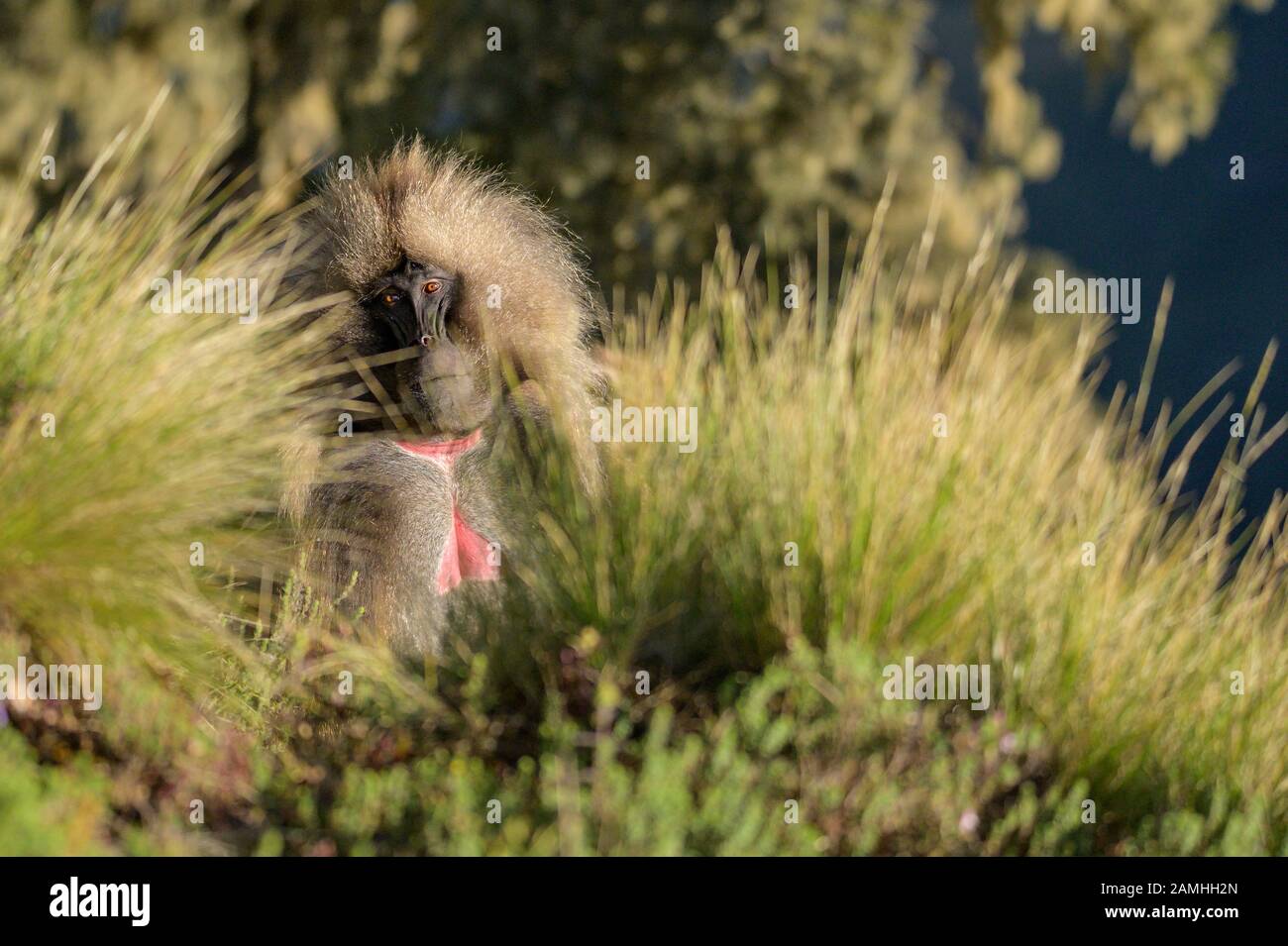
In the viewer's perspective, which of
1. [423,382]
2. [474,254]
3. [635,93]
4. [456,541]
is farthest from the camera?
[635,93]

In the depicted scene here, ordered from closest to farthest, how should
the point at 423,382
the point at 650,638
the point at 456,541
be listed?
the point at 650,638
the point at 423,382
the point at 456,541

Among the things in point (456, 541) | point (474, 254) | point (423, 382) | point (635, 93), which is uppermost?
point (635, 93)

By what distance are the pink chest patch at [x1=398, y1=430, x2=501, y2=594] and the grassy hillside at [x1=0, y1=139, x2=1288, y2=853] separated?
0.50m

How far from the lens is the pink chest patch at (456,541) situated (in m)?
5.61

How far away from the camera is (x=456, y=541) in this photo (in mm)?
5680

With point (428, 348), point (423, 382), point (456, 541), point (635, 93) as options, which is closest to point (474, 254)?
point (428, 348)

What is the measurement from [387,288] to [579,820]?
2.71m

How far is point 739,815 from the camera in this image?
12.2 feet

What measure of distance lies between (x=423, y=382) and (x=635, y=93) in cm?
637

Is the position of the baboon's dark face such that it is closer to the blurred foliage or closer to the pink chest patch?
the pink chest patch

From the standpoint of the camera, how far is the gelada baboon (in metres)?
5.43

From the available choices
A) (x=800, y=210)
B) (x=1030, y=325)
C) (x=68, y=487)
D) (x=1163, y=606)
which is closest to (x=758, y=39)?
(x=800, y=210)

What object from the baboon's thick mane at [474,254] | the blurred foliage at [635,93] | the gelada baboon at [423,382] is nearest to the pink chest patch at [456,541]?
the gelada baboon at [423,382]

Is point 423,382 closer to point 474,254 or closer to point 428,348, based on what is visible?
point 428,348
